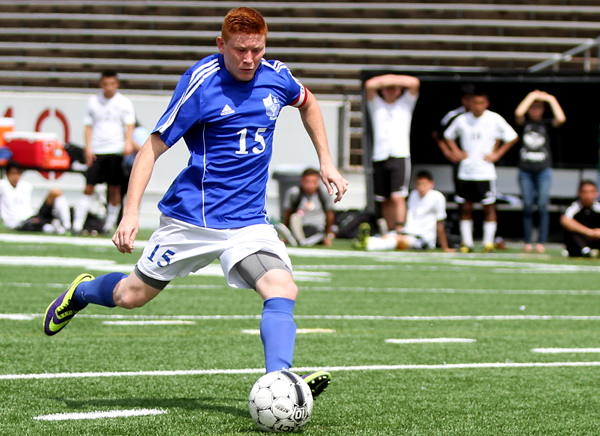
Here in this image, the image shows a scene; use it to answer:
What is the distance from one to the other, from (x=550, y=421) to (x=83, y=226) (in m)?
11.7

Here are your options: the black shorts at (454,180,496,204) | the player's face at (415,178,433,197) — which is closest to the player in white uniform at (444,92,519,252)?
the black shorts at (454,180,496,204)

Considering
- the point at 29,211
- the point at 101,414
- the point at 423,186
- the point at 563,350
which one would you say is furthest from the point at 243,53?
the point at 29,211

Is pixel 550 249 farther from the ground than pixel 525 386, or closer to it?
closer to it

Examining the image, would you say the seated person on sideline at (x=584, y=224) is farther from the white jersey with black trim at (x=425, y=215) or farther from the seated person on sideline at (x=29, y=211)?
the seated person on sideline at (x=29, y=211)

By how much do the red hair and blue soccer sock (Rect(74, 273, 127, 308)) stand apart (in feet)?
4.21

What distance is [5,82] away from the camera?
2509 centimetres

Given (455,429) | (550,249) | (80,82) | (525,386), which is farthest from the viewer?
(80,82)

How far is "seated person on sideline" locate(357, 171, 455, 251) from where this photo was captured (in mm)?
13719

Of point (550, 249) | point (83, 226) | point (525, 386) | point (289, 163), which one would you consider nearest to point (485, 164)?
point (550, 249)

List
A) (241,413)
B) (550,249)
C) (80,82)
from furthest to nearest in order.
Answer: (80,82), (550,249), (241,413)

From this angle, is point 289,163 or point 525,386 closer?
point 525,386

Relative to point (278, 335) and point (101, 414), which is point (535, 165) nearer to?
point (278, 335)

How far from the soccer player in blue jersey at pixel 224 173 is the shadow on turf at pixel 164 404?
444 mm

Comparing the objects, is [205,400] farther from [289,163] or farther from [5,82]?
[5,82]
